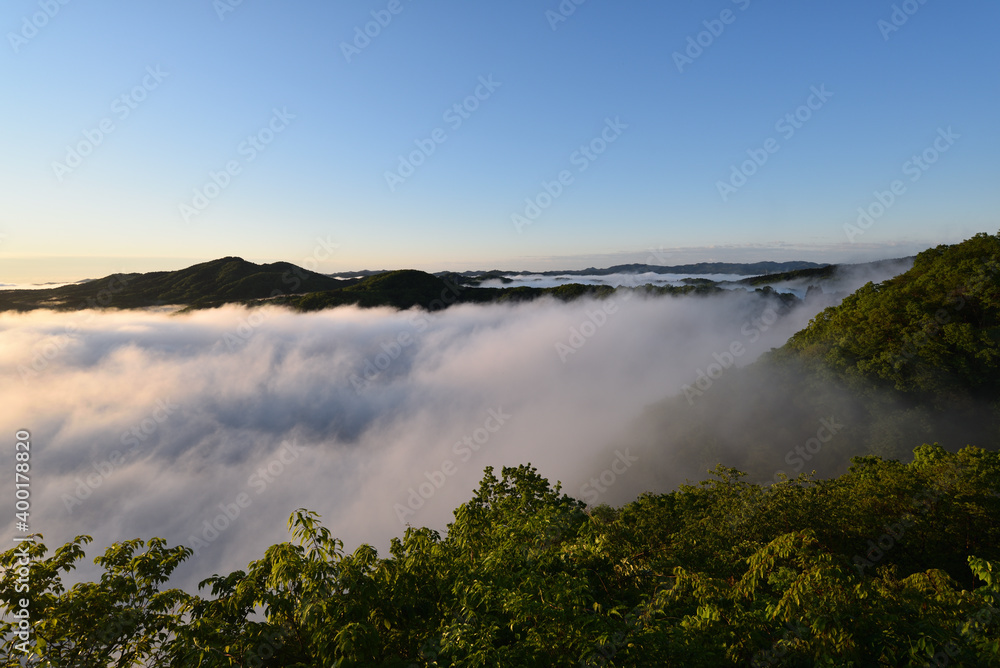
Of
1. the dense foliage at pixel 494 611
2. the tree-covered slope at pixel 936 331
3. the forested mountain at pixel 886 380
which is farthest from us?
the forested mountain at pixel 886 380

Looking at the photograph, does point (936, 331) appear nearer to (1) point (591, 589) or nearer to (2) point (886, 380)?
(2) point (886, 380)

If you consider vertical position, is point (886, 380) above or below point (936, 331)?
below

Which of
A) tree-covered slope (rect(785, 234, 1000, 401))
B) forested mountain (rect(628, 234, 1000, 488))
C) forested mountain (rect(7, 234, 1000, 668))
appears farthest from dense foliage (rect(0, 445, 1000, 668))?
tree-covered slope (rect(785, 234, 1000, 401))

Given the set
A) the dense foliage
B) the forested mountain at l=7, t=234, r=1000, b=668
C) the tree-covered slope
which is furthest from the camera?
the tree-covered slope

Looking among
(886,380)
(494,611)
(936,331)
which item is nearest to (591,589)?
(494,611)

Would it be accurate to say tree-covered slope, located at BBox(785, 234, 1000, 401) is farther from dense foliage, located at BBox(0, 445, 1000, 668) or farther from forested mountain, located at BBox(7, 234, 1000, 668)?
dense foliage, located at BBox(0, 445, 1000, 668)

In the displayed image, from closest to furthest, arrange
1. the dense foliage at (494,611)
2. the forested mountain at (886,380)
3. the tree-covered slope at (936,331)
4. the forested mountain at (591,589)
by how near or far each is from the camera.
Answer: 1. the dense foliage at (494,611)
2. the forested mountain at (591,589)
3. the tree-covered slope at (936,331)
4. the forested mountain at (886,380)

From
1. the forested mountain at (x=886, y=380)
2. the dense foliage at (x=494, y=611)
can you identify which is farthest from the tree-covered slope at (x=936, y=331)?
the dense foliage at (x=494, y=611)

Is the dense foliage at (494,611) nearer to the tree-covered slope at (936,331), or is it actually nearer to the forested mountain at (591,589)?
the forested mountain at (591,589)

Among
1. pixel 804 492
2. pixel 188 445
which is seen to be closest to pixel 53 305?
pixel 188 445

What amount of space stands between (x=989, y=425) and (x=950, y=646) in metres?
63.6

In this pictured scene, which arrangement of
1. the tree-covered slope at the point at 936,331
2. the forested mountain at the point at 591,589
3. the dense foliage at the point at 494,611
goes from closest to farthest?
the dense foliage at the point at 494,611
the forested mountain at the point at 591,589
the tree-covered slope at the point at 936,331

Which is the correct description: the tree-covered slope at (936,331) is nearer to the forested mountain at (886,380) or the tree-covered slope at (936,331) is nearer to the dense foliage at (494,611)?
the forested mountain at (886,380)

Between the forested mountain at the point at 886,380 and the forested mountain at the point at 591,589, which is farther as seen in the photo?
the forested mountain at the point at 886,380
